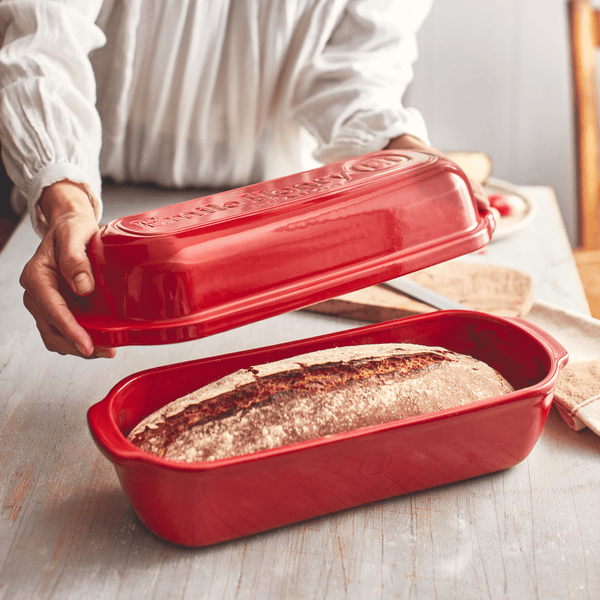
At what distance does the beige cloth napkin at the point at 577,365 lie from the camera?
0.74 meters

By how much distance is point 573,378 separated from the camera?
2.59 feet

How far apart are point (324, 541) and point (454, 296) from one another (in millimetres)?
590

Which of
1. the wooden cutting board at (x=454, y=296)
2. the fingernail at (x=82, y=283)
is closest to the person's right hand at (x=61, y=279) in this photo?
the fingernail at (x=82, y=283)

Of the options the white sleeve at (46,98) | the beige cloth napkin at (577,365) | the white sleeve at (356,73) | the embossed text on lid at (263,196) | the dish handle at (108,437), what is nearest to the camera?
the dish handle at (108,437)

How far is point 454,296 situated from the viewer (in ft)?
3.50

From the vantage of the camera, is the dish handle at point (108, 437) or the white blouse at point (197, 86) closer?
the dish handle at point (108, 437)

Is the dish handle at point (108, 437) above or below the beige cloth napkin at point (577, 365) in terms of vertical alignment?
above

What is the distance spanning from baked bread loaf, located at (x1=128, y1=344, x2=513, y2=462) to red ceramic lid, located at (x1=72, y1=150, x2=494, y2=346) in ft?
0.28

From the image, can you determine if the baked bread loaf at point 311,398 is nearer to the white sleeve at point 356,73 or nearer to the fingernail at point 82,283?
the fingernail at point 82,283

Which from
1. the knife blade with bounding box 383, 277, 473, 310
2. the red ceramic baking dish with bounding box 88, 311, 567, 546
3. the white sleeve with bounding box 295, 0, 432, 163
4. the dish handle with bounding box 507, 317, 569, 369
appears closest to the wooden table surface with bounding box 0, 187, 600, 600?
the red ceramic baking dish with bounding box 88, 311, 567, 546

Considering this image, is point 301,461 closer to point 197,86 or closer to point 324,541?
point 324,541

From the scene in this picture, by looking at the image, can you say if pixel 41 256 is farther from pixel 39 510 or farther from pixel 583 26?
pixel 583 26

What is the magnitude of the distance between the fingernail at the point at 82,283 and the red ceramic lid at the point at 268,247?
0.01 m

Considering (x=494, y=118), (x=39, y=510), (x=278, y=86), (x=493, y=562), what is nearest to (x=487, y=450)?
(x=493, y=562)
